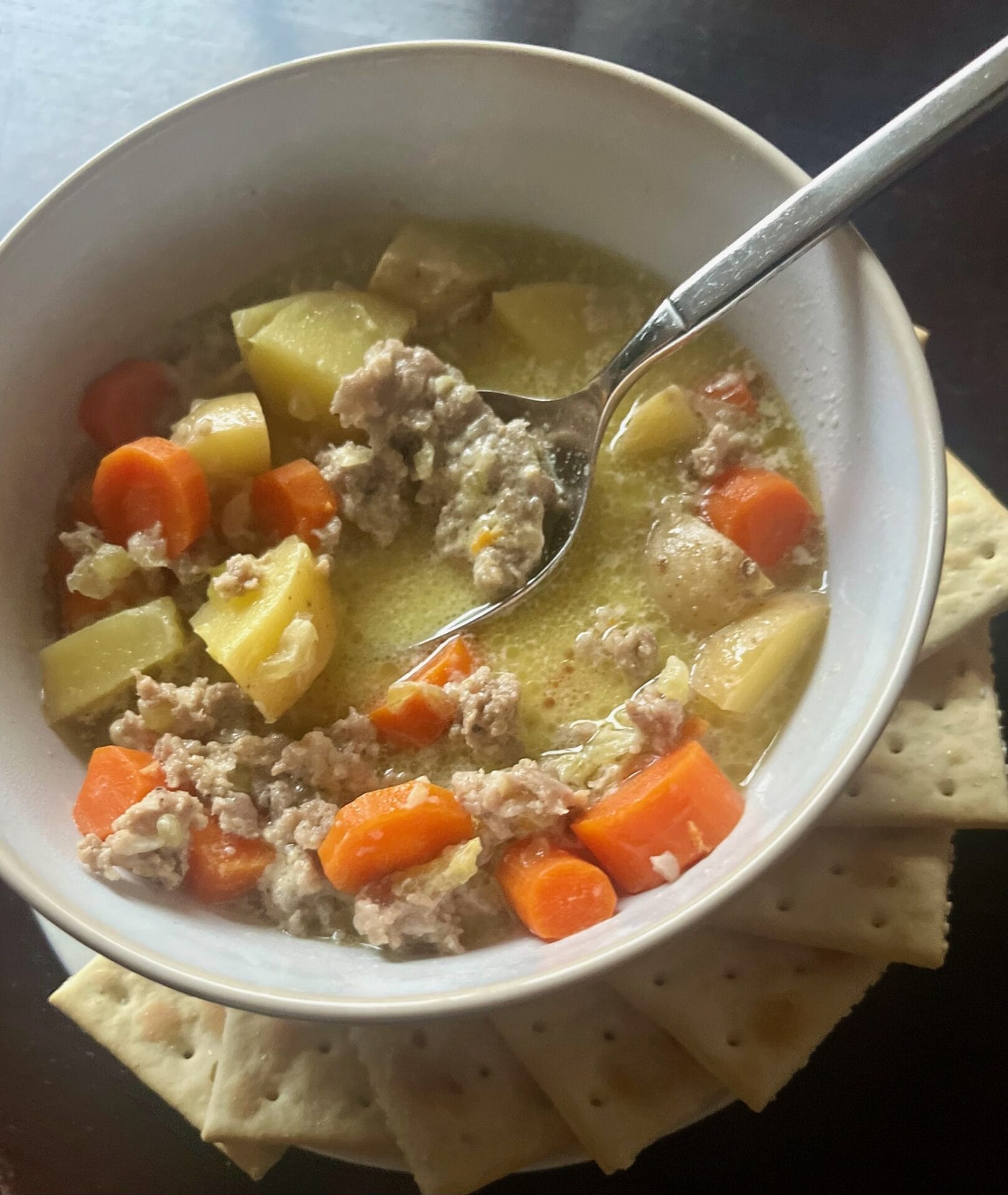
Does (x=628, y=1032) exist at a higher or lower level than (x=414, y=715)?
lower

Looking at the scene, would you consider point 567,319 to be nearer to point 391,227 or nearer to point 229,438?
point 391,227

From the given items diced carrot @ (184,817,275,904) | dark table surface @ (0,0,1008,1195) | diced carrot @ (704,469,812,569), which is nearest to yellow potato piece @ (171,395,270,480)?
diced carrot @ (184,817,275,904)

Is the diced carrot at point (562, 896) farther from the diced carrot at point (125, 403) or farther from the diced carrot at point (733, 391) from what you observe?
the diced carrot at point (125, 403)

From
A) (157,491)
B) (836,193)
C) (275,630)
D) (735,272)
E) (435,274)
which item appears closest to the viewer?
(836,193)

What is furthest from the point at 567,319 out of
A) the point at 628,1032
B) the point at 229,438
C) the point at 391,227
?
the point at 628,1032

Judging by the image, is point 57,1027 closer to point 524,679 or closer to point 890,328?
point 524,679

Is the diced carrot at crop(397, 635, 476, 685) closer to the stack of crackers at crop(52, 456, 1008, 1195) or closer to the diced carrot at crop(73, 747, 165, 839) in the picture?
the diced carrot at crop(73, 747, 165, 839)

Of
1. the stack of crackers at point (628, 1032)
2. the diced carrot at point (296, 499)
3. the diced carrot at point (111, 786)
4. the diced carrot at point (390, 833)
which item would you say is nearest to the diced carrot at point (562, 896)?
the diced carrot at point (390, 833)
